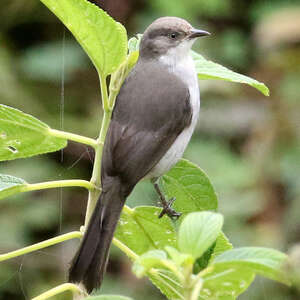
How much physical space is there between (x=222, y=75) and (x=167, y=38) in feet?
2.89

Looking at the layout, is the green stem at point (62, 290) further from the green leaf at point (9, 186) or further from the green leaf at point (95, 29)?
the green leaf at point (95, 29)

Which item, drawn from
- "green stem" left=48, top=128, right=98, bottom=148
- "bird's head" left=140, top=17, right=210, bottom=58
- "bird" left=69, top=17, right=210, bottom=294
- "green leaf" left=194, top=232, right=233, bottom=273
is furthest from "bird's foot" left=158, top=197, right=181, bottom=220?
"bird's head" left=140, top=17, right=210, bottom=58

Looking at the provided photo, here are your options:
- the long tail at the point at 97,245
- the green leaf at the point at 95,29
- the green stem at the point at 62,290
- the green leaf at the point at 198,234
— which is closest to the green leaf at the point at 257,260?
the green leaf at the point at 198,234

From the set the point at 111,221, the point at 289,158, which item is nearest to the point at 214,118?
the point at 289,158

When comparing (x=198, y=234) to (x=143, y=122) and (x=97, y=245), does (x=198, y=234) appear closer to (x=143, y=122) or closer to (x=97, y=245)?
(x=97, y=245)

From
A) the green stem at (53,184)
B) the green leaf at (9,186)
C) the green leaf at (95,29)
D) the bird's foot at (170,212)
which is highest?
the green leaf at (95,29)

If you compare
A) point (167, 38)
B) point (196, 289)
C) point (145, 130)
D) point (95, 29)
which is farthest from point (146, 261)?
point (167, 38)

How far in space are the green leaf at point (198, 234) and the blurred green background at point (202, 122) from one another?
2.39 meters

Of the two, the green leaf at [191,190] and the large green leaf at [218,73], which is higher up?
the large green leaf at [218,73]

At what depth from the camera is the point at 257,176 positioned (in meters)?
4.40

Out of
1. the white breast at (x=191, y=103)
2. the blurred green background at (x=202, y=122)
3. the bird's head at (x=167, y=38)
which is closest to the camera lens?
the white breast at (x=191, y=103)

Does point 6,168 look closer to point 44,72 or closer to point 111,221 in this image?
point 44,72

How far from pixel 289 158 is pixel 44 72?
1.55m

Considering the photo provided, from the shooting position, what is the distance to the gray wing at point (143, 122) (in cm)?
175
